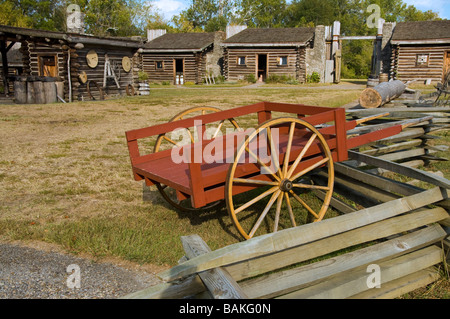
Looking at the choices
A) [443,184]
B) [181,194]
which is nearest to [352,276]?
[443,184]

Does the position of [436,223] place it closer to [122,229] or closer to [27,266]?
[122,229]

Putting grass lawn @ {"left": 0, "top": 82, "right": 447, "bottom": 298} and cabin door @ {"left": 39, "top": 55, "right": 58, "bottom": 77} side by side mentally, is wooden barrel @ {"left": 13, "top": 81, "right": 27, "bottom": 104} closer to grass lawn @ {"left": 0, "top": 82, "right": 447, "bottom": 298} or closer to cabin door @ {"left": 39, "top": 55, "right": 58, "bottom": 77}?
cabin door @ {"left": 39, "top": 55, "right": 58, "bottom": 77}

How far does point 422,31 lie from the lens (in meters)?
28.2

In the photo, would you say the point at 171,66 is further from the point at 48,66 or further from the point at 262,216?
the point at 262,216

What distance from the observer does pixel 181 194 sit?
11.3 feet

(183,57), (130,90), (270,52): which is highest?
(270,52)

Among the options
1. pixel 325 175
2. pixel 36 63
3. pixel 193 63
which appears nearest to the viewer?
pixel 325 175

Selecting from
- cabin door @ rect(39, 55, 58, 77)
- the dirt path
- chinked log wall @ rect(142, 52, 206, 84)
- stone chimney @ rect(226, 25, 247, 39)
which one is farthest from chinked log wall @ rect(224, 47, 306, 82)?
the dirt path

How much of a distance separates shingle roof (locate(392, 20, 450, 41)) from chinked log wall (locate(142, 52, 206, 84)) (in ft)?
49.2

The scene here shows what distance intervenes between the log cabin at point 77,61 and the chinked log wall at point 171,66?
1104 centimetres

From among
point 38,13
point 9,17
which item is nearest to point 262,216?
point 9,17

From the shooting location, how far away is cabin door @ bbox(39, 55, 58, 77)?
67.2ft

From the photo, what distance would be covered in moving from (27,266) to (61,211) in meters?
1.43

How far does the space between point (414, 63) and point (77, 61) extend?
22.1 metres
